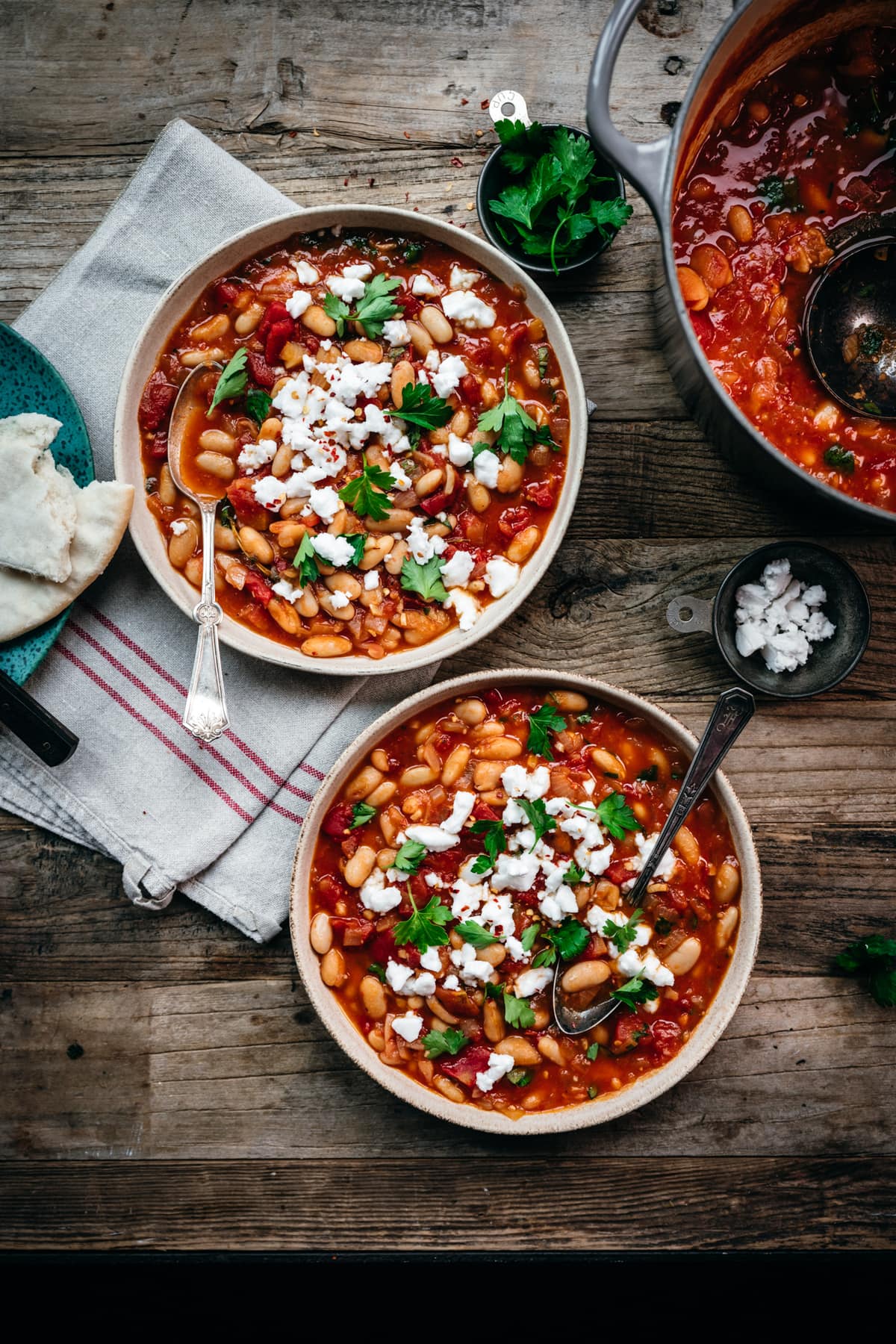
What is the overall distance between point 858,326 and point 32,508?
2169 millimetres

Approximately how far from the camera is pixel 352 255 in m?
2.50

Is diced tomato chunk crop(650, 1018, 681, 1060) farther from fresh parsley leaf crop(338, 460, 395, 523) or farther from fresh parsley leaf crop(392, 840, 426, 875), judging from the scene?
fresh parsley leaf crop(338, 460, 395, 523)

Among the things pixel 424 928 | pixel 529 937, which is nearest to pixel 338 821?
pixel 424 928

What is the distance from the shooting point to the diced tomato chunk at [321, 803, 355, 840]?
2.51 metres

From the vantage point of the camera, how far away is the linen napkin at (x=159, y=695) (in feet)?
8.59

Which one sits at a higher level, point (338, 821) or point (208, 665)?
point (208, 665)

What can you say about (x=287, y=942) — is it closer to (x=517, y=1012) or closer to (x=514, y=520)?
(x=517, y=1012)

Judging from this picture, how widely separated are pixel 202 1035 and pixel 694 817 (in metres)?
1.57

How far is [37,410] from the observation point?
2.54 metres

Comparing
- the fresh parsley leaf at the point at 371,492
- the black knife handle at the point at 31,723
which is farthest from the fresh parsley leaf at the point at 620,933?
the black knife handle at the point at 31,723

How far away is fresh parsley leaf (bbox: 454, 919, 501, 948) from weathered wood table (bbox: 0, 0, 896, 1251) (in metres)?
0.60

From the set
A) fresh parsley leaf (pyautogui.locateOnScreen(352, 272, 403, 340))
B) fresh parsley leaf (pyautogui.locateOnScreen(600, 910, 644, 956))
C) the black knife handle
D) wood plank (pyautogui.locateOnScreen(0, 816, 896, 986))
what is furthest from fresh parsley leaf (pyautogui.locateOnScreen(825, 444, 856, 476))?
the black knife handle

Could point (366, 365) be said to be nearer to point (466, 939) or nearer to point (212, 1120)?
point (466, 939)

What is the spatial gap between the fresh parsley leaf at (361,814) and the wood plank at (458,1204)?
103cm
